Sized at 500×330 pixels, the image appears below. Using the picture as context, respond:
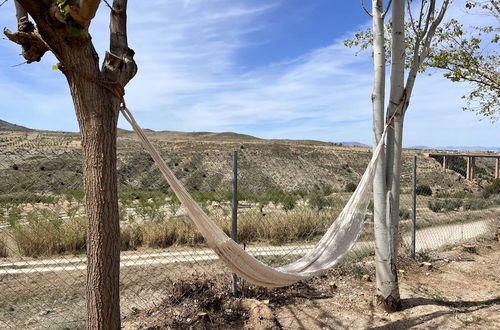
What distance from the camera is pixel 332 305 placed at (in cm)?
340

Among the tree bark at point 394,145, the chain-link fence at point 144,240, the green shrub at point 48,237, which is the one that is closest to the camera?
the tree bark at point 394,145

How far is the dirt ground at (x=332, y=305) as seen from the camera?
2.99m

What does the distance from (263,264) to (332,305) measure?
1.12 m

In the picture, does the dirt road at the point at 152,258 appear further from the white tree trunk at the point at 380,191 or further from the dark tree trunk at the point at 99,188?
the dark tree trunk at the point at 99,188

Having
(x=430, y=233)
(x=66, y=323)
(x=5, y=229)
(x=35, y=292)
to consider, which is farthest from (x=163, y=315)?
(x=430, y=233)

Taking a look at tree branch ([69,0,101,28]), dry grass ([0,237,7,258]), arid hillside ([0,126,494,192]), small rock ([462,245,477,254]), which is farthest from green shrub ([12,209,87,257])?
arid hillside ([0,126,494,192])

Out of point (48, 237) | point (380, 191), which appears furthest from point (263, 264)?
point (48, 237)

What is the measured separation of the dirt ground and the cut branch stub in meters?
1.93

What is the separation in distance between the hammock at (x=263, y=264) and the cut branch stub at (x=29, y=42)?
0.47 meters

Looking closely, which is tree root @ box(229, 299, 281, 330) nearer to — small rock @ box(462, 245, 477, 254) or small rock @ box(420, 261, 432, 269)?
small rock @ box(420, 261, 432, 269)

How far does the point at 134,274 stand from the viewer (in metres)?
5.24

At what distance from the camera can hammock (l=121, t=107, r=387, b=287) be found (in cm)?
238

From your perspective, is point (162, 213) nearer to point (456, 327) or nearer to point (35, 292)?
point (35, 292)

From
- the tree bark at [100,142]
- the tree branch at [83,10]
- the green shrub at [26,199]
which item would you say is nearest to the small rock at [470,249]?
the tree bark at [100,142]
